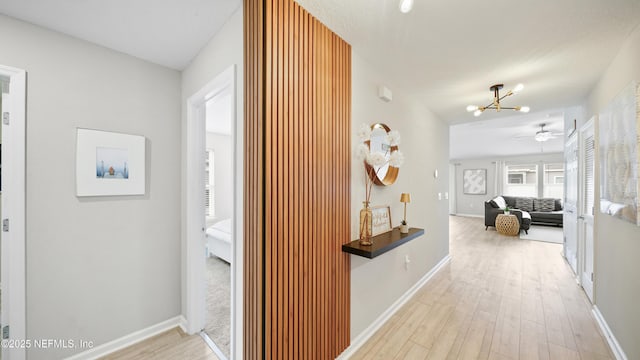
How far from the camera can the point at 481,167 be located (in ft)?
32.5

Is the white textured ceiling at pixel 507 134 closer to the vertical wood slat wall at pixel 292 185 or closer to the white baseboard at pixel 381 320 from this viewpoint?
the white baseboard at pixel 381 320

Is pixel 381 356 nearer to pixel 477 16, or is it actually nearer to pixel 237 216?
pixel 237 216

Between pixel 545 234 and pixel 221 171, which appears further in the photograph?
pixel 545 234

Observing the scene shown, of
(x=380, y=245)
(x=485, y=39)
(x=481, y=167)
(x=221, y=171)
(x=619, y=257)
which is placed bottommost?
(x=619, y=257)

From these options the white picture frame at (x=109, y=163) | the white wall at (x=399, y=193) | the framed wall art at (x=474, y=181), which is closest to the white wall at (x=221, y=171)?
the white picture frame at (x=109, y=163)

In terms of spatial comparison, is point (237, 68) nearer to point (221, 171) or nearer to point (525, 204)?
point (221, 171)

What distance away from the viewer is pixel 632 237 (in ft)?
5.68

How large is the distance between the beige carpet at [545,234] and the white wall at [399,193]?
12.4ft

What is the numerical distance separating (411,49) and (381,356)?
2.50 metres

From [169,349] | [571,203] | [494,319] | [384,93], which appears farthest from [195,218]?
[571,203]

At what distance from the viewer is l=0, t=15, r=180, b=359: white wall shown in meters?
1.67

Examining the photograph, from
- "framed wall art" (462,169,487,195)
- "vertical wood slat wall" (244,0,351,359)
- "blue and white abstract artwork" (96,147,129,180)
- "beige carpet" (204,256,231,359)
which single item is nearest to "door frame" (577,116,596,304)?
"vertical wood slat wall" (244,0,351,359)

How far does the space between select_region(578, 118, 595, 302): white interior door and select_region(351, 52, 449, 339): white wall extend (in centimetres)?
160

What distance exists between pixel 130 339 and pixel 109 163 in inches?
58.8
